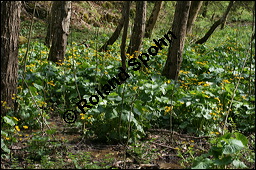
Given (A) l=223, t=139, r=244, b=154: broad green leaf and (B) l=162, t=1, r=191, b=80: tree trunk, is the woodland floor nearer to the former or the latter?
(A) l=223, t=139, r=244, b=154: broad green leaf

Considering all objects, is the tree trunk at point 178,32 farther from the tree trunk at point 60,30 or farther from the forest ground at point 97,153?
the forest ground at point 97,153

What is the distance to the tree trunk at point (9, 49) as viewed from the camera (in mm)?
4664

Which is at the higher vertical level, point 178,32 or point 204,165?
point 178,32

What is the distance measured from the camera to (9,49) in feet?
15.6

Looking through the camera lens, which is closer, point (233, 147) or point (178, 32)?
point (233, 147)

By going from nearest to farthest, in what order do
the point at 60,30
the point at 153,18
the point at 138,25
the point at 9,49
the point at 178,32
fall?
the point at 9,49 < the point at 178,32 < the point at 60,30 < the point at 138,25 < the point at 153,18

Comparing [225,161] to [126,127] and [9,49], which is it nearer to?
[126,127]

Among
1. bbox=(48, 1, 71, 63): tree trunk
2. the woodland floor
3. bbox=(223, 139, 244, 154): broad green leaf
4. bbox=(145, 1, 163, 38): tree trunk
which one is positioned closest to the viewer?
bbox=(223, 139, 244, 154): broad green leaf

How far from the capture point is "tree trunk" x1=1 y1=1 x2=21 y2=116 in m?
4.66

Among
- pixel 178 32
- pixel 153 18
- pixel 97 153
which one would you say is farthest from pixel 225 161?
pixel 153 18

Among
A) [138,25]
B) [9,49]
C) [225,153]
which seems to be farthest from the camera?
[138,25]

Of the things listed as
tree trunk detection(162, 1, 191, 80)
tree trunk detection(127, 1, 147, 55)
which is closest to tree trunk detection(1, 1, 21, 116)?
tree trunk detection(162, 1, 191, 80)

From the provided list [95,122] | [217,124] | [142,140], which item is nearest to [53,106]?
[95,122]

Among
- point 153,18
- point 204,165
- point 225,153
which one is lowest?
point 204,165
